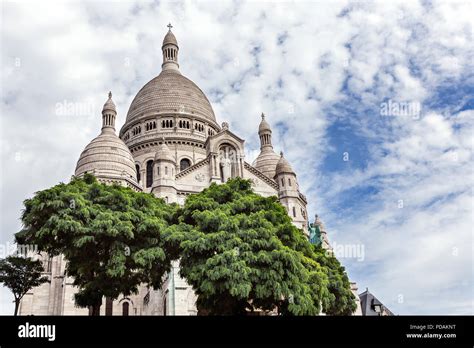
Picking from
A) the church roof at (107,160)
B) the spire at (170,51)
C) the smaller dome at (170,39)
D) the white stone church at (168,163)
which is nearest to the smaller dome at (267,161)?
the white stone church at (168,163)

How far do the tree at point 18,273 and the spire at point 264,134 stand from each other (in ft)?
97.7

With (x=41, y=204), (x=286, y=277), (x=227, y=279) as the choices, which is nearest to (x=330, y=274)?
(x=286, y=277)

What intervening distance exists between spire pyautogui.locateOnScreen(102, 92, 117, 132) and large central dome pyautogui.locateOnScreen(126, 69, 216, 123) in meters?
9.82

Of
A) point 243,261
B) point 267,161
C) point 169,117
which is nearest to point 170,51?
point 169,117

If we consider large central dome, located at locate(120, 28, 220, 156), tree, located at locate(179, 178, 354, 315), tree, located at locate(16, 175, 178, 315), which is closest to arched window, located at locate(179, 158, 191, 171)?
large central dome, located at locate(120, 28, 220, 156)

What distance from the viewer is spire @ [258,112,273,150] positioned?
53188 mm

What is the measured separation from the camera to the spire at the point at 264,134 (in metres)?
53.2

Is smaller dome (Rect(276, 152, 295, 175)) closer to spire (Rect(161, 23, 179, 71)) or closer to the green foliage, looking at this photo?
the green foliage

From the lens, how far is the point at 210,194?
2392cm

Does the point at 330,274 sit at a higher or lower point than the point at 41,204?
lower

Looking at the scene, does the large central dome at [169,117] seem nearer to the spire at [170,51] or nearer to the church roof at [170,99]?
the church roof at [170,99]

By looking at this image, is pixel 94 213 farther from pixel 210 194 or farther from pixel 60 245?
pixel 210 194
